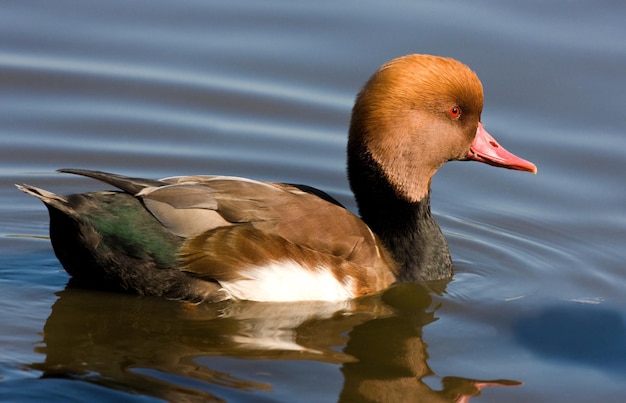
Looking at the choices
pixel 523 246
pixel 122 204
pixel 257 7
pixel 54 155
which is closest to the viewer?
pixel 122 204

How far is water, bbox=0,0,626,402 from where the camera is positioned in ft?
22.3

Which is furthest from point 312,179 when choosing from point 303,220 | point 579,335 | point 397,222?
point 579,335

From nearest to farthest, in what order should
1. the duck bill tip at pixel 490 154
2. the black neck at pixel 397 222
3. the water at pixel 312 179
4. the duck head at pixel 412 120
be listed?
the water at pixel 312 179
the duck head at pixel 412 120
the black neck at pixel 397 222
the duck bill tip at pixel 490 154

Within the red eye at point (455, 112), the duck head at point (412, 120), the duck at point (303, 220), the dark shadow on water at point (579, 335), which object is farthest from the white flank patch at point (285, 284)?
the red eye at point (455, 112)

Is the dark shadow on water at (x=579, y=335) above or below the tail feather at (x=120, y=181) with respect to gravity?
below

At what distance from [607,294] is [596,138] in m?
2.30

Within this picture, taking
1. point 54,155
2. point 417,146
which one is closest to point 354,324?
point 417,146

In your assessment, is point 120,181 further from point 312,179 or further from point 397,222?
point 312,179

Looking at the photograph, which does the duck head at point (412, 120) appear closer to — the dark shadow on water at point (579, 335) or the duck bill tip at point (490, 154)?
the duck bill tip at point (490, 154)

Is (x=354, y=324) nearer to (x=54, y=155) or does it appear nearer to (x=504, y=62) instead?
(x=54, y=155)

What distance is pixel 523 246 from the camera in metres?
8.72

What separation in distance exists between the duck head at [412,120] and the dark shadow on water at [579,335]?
1.20 m

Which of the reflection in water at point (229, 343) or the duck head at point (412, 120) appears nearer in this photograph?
the reflection in water at point (229, 343)

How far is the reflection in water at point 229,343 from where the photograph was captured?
21.5ft
